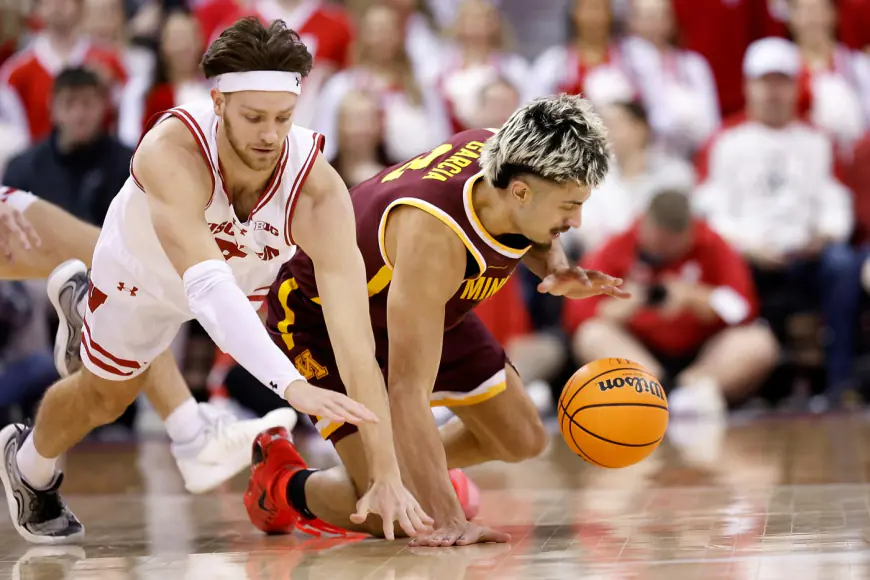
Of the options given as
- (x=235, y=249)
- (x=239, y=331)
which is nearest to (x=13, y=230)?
(x=235, y=249)

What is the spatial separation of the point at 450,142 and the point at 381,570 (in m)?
1.75

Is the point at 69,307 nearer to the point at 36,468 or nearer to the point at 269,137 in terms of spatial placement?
the point at 36,468

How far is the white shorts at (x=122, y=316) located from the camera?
4.56 metres

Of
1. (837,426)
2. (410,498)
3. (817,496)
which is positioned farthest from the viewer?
(837,426)

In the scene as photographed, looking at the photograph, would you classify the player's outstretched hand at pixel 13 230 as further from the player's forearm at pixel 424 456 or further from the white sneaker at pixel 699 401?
the white sneaker at pixel 699 401

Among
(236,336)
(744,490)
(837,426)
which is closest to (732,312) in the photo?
(837,426)

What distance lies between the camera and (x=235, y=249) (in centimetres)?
442

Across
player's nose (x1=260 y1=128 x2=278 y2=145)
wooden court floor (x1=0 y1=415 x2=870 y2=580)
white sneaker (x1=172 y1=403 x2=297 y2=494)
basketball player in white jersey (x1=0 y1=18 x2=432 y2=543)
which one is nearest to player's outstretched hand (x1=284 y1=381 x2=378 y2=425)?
basketball player in white jersey (x1=0 y1=18 x2=432 y2=543)

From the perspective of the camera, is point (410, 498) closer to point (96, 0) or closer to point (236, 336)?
point (236, 336)

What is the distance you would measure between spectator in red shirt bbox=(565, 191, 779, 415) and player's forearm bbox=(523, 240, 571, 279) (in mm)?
3780

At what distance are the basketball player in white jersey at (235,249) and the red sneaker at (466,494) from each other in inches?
40.6

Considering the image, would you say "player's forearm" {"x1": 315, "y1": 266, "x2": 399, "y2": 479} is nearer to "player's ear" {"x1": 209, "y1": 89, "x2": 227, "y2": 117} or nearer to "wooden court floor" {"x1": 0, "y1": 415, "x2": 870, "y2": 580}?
"wooden court floor" {"x1": 0, "y1": 415, "x2": 870, "y2": 580}

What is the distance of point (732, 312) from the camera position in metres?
8.64

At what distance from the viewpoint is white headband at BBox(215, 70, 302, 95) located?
158 inches
